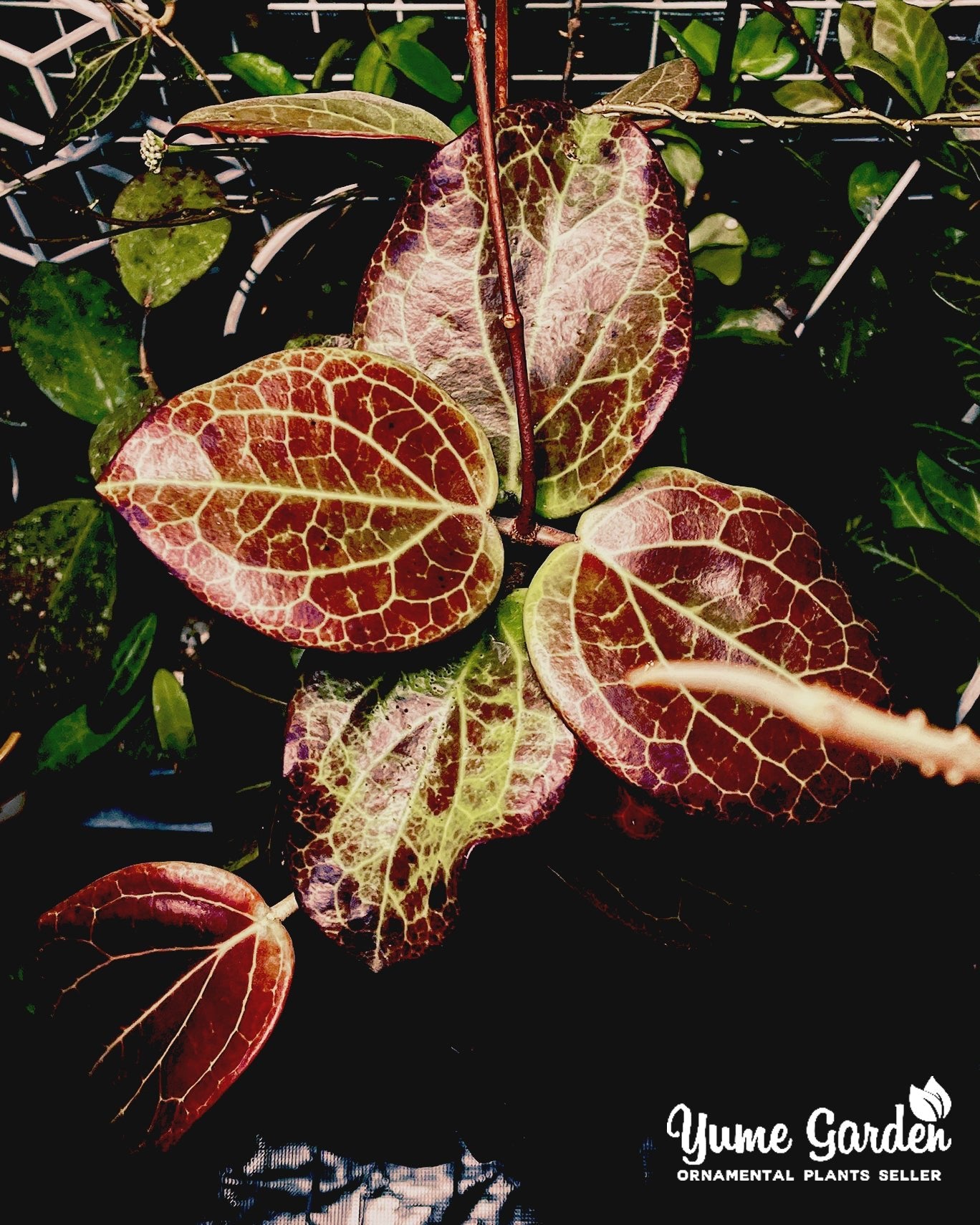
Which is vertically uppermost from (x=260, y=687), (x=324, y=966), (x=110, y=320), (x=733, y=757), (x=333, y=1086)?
(x=110, y=320)

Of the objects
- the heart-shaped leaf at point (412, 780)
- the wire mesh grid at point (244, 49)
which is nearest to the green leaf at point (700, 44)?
the wire mesh grid at point (244, 49)

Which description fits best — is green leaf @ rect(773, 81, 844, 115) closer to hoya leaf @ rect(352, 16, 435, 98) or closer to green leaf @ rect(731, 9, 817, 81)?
green leaf @ rect(731, 9, 817, 81)

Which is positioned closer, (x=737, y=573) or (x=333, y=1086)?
(x=737, y=573)

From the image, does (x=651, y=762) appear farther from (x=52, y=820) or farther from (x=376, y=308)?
(x=52, y=820)

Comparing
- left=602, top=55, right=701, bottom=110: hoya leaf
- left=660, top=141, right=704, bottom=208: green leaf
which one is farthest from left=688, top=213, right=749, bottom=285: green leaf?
left=602, top=55, right=701, bottom=110: hoya leaf

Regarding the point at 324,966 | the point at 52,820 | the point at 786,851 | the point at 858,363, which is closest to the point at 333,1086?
the point at 324,966

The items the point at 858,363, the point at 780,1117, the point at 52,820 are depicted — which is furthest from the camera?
the point at 52,820
